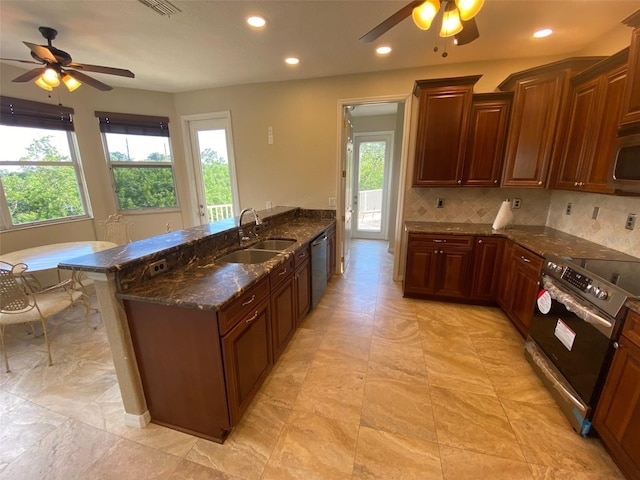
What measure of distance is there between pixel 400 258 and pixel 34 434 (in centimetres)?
376

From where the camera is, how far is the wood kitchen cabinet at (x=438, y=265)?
9.66 ft

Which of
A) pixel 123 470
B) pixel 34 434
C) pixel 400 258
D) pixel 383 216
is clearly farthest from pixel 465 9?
pixel 383 216

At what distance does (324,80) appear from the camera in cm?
345

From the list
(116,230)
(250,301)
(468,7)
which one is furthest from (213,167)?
(468,7)

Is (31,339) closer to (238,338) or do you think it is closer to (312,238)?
(238,338)

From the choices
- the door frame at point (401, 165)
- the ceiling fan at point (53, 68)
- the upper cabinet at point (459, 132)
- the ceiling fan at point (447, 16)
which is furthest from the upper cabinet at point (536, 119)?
the ceiling fan at point (53, 68)

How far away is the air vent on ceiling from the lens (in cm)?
193

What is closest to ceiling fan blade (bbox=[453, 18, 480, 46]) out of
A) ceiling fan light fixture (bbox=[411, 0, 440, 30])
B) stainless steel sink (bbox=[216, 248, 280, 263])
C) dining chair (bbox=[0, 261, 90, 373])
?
ceiling fan light fixture (bbox=[411, 0, 440, 30])

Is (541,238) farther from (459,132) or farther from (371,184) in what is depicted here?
(371,184)

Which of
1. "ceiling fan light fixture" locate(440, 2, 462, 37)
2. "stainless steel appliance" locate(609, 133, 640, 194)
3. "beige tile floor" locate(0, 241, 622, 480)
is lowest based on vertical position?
"beige tile floor" locate(0, 241, 622, 480)

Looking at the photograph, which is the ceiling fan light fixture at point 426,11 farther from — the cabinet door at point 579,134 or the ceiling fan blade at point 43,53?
the ceiling fan blade at point 43,53

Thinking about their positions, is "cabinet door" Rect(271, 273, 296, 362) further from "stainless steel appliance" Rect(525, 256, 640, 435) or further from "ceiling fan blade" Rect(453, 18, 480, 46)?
"ceiling fan blade" Rect(453, 18, 480, 46)

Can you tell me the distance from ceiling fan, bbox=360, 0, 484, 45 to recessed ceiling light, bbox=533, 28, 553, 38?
4.28 ft

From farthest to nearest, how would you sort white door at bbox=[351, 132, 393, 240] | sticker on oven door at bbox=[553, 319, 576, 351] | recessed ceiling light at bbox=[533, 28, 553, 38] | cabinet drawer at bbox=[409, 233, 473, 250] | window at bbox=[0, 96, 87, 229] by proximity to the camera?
white door at bbox=[351, 132, 393, 240] → window at bbox=[0, 96, 87, 229] → cabinet drawer at bbox=[409, 233, 473, 250] → recessed ceiling light at bbox=[533, 28, 553, 38] → sticker on oven door at bbox=[553, 319, 576, 351]
